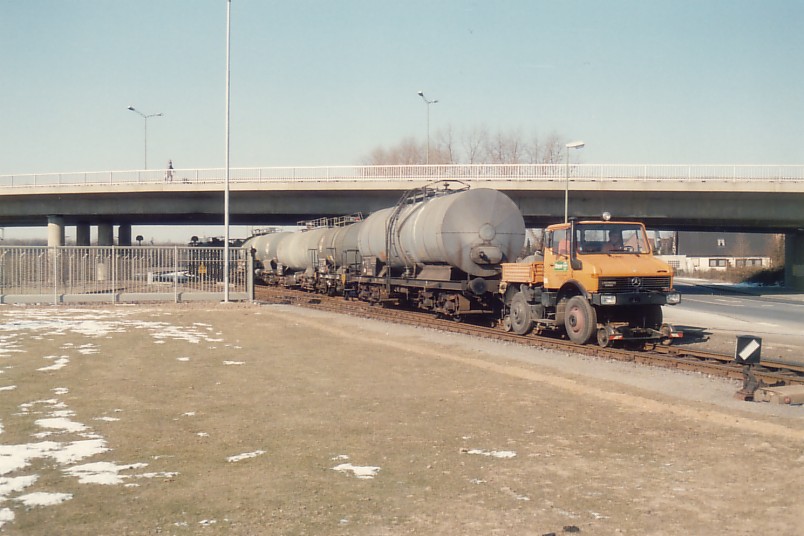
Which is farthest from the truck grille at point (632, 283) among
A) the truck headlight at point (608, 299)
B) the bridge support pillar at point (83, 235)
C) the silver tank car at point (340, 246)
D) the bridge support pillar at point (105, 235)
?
the bridge support pillar at point (83, 235)

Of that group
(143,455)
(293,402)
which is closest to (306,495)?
(143,455)

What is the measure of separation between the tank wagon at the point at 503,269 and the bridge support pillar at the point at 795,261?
34.0 metres

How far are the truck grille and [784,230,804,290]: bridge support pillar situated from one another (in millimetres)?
38450

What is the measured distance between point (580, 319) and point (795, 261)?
40483mm

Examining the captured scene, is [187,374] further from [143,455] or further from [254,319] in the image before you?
[254,319]

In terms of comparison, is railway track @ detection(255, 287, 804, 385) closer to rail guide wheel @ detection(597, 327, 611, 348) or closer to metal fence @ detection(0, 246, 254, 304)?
rail guide wheel @ detection(597, 327, 611, 348)

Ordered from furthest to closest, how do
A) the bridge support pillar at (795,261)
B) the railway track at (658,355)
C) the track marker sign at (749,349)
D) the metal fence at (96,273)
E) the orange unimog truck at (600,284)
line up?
the bridge support pillar at (795,261) → the metal fence at (96,273) → the orange unimog truck at (600,284) → the railway track at (658,355) → the track marker sign at (749,349)

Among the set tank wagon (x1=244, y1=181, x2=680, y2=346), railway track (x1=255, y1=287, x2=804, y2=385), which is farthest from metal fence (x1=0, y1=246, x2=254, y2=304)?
railway track (x1=255, y1=287, x2=804, y2=385)

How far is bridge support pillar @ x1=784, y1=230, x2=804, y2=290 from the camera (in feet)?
158

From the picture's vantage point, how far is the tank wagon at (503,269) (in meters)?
15.7

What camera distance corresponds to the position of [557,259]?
16656mm

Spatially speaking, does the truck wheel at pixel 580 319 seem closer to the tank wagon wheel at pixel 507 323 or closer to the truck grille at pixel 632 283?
the truck grille at pixel 632 283

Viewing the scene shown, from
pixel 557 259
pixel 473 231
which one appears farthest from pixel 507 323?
pixel 557 259

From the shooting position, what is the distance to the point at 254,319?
24859 millimetres
